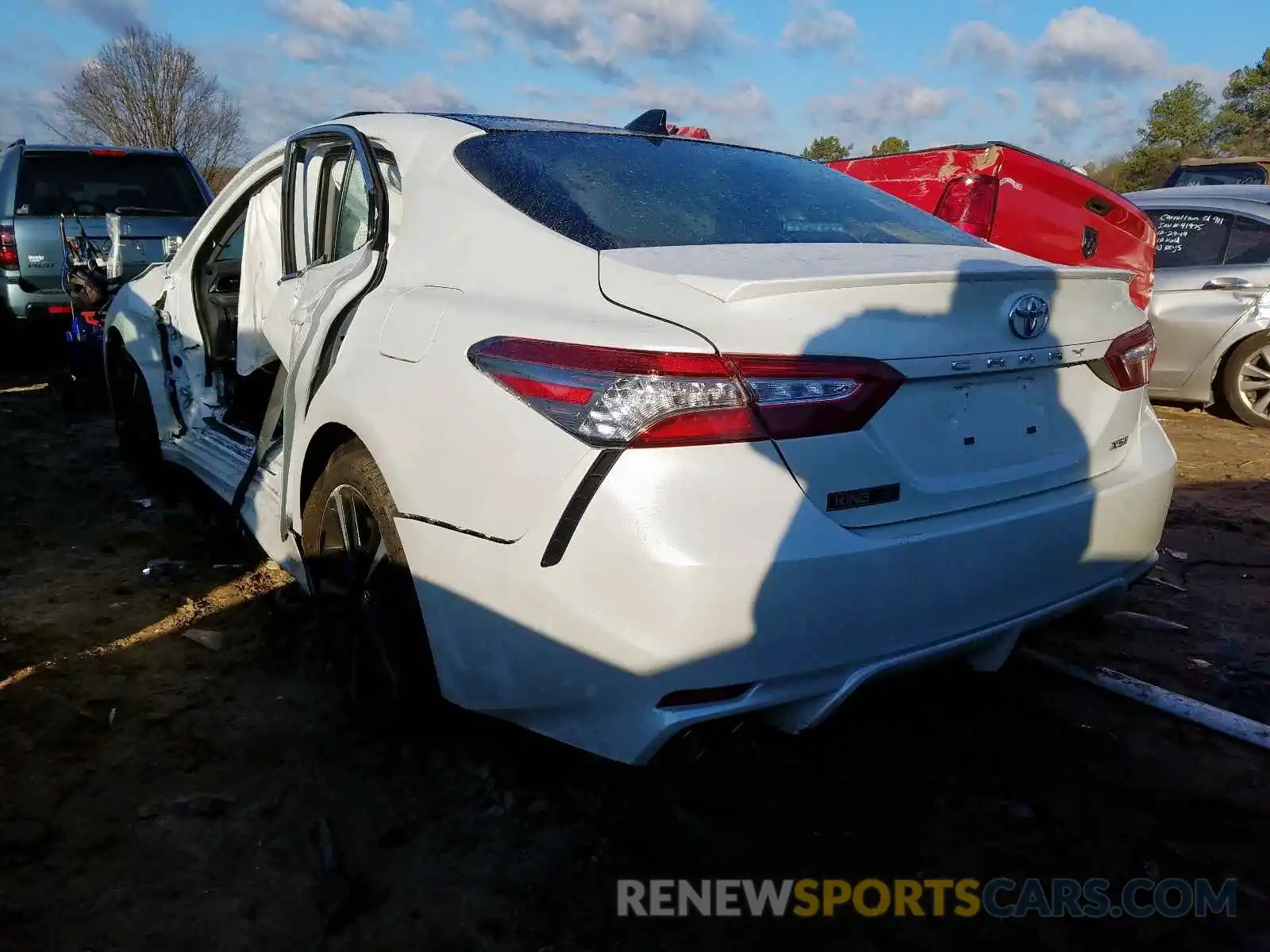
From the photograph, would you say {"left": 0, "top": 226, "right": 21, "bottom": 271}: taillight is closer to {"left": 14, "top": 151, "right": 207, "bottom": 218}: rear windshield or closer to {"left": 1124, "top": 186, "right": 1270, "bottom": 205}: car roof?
{"left": 14, "top": 151, "right": 207, "bottom": 218}: rear windshield

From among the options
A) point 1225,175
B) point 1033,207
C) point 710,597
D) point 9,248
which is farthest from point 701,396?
point 1225,175

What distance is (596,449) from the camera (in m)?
1.74

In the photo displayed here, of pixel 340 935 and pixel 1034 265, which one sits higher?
pixel 1034 265

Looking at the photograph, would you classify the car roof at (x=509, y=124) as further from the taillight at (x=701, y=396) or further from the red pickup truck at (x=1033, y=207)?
the red pickup truck at (x=1033, y=207)

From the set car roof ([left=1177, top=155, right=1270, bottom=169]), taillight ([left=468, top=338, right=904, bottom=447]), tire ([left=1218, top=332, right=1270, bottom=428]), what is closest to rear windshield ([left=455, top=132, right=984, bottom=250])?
taillight ([left=468, top=338, right=904, bottom=447])

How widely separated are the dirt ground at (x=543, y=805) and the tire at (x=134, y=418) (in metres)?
1.58

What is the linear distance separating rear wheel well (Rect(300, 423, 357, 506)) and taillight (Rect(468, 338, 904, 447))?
2.97 ft

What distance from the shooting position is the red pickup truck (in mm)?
5965

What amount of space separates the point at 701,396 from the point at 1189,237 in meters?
6.53

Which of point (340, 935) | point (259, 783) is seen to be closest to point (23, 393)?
point (259, 783)

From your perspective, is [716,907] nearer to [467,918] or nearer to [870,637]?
[467,918]

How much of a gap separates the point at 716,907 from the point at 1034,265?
160 cm

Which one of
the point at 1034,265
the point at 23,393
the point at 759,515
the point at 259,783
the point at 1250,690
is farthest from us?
the point at 23,393

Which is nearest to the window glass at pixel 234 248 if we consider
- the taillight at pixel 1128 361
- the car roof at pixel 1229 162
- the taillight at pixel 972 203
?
the taillight at pixel 1128 361
